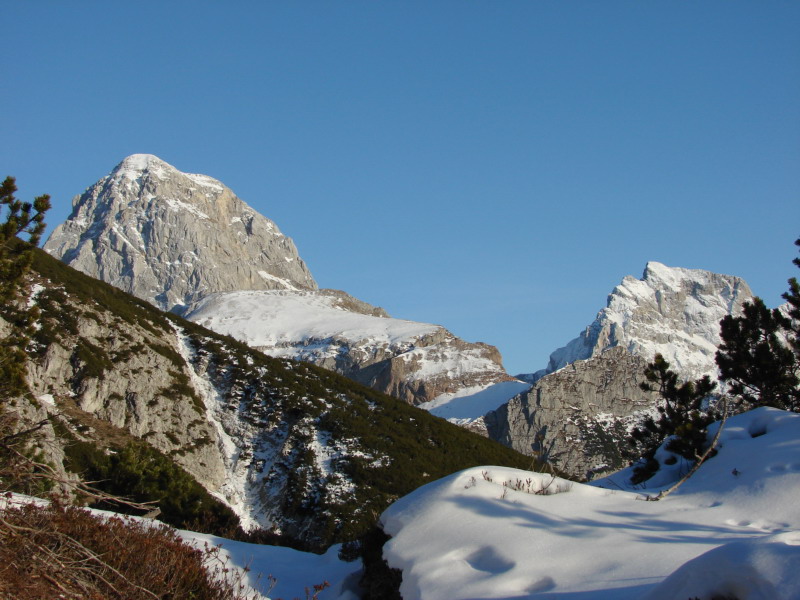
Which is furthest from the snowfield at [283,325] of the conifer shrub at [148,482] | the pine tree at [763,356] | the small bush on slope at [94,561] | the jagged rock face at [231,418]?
the small bush on slope at [94,561]

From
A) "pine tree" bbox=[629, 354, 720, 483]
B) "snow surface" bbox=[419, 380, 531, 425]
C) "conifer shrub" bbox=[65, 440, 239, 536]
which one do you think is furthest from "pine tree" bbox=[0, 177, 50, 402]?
"snow surface" bbox=[419, 380, 531, 425]

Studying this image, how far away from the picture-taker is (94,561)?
6246mm

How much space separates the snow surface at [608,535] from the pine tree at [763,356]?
393 inches

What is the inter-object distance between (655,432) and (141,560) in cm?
1671

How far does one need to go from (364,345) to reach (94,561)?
173684 mm

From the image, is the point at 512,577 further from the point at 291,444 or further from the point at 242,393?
the point at 242,393

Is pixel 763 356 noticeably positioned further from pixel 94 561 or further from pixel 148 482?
pixel 148 482

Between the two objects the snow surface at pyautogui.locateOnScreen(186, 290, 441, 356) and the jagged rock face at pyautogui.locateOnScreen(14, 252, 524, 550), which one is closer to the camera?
the jagged rock face at pyautogui.locateOnScreen(14, 252, 524, 550)

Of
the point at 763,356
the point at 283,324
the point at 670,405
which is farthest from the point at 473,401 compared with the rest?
the point at 763,356

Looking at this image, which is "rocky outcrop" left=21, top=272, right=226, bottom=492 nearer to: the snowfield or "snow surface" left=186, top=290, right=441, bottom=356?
the snowfield

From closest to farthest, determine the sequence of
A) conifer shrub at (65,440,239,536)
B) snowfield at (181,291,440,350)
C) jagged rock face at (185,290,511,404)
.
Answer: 1. conifer shrub at (65,440,239,536)
2. jagged rock face at (185,290,511,404)
3. snowfield at (181,291,440,350)

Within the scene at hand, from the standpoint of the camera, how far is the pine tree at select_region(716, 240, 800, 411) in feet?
57.0

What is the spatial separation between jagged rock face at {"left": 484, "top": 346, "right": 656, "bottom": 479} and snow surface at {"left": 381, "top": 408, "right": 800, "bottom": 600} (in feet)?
398

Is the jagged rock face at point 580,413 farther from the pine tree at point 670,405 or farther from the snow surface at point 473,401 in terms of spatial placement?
the pine tree at point 670,405
